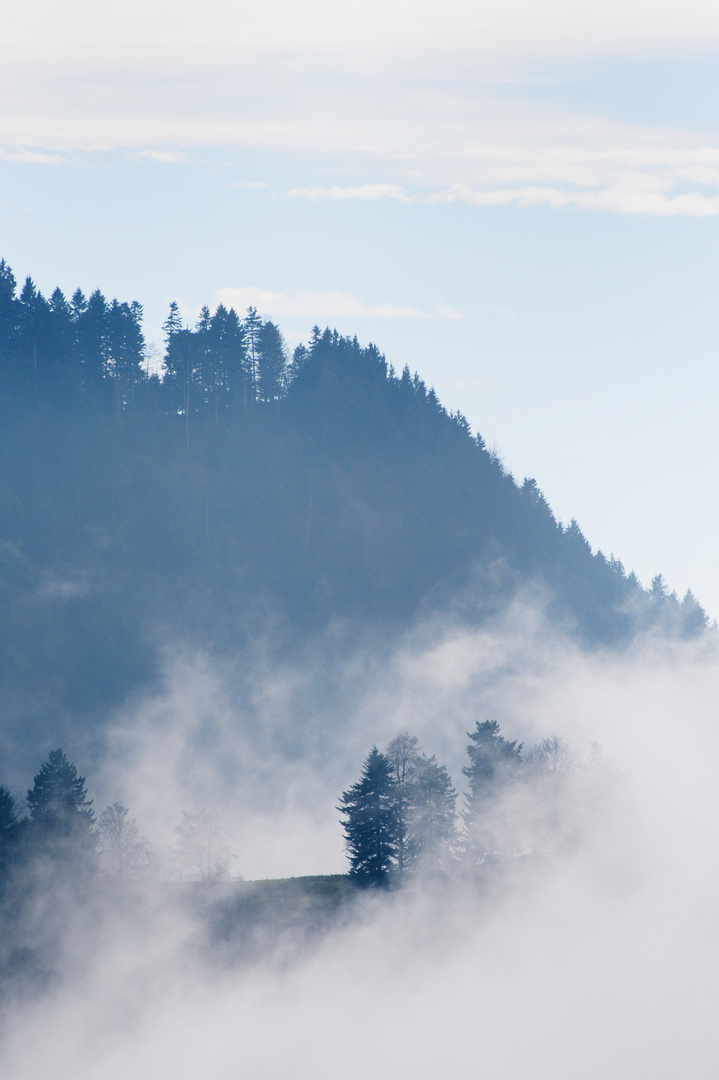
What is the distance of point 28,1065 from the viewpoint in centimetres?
5091

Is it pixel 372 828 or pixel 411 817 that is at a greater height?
pixel 411 817

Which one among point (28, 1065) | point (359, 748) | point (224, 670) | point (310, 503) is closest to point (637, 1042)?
point (28, 1065)

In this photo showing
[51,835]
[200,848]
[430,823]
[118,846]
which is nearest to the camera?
[51,835]

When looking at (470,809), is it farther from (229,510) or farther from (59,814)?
(229,510)

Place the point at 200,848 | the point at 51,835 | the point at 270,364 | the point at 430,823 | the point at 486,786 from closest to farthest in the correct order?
1. the point at 51,835
2. the point at 430,823
3. the point at 486,786
4. the point at 200,848
5. the point at 270,364

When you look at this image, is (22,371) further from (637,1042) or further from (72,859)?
(637,1042)

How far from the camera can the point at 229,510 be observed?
13000 cm

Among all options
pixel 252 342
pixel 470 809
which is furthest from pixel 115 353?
pixel 470 809

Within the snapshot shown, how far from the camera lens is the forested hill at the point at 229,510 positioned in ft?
373

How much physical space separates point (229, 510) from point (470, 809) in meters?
76.2

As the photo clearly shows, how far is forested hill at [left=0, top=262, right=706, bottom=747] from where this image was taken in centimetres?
11369

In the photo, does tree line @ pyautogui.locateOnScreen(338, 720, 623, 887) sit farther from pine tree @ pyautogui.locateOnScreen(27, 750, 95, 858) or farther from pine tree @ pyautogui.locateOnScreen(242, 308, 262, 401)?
pine tree @ pyautogui.locateOnScreen(242, 308, 262, 401)

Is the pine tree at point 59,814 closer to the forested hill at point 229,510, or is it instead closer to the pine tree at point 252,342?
the forested hill at point 229,510

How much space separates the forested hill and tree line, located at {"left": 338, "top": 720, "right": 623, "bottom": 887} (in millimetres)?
56054
